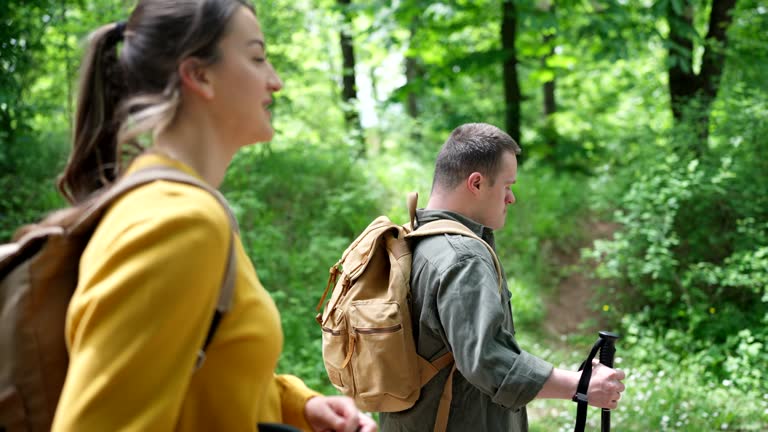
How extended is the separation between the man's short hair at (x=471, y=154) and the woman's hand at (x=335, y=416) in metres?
1.42

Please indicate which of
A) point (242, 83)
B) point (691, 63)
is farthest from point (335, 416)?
point (691, 63)

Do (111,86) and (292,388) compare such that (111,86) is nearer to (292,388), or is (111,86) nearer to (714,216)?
(292,388)

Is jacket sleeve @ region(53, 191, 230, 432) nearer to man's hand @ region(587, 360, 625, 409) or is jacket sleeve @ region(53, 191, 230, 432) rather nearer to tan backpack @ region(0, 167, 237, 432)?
tan backpack @ region(0, 167, 237, 432)

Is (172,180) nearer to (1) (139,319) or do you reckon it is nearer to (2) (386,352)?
(1) (139,319)

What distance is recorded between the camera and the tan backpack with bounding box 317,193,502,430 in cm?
254

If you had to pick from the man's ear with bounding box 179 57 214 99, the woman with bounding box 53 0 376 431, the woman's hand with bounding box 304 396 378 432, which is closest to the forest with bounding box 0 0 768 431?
the woman's hand with bounding box 304 396 378 432

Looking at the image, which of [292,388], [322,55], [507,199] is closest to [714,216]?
[507,199]

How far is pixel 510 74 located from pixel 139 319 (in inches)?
375

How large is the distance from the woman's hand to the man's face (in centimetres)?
139

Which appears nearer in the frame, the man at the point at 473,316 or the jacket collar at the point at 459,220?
the man at the point at 473,316

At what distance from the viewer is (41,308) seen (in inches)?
47.4

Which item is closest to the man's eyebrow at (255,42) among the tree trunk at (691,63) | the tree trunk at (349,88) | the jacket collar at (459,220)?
the jacket collar at (459,220)

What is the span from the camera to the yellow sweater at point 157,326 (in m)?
1.07

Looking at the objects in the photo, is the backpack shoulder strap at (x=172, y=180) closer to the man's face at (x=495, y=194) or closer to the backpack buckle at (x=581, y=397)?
the backpack buckle at (x=581, y=397)
